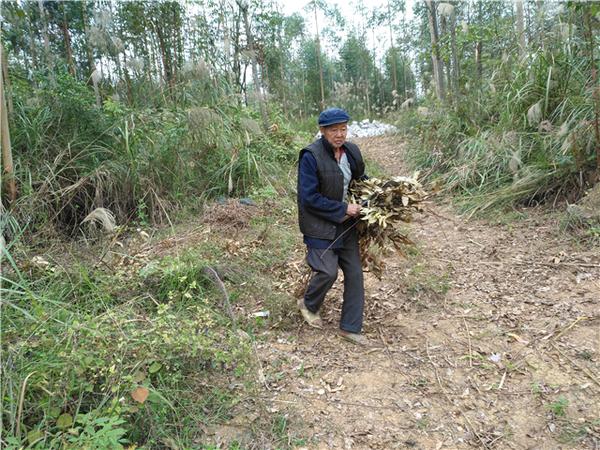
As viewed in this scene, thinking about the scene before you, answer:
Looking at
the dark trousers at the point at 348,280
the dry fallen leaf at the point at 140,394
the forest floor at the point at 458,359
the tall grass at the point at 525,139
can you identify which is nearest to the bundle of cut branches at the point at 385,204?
the dark trousers at the point at 348,280

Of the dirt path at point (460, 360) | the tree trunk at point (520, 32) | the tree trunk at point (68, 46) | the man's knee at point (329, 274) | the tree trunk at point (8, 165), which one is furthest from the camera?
the tree trunk at point (520, 32)

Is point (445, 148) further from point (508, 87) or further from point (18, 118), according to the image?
point (18, 118)

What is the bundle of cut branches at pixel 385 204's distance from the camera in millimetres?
2840

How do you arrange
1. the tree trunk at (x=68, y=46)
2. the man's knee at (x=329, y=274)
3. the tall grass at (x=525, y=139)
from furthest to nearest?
the tree trunk at (x=68, y=46) < the tall grass at (x=525, y=139) < the man's knee at (x=329, y=274)

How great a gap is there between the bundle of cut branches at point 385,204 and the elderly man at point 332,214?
0.27 feet

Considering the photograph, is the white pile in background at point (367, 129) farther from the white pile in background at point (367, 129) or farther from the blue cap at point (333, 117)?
the blue cap at point (333, 117)

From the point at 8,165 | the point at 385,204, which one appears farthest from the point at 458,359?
the point at 8,165

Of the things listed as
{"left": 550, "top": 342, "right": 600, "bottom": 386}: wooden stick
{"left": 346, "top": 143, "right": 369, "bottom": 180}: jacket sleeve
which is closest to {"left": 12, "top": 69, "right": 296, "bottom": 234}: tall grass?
{"left": 346, "top": 143, "right": 369, "bottom": 180}: jacket sleeve

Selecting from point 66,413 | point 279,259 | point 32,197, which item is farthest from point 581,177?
point 32,197

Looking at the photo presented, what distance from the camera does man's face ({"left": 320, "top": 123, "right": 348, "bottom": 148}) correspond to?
111 inches

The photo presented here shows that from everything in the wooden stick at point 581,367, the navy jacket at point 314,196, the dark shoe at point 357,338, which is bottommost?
the wooden stick at point 581,367

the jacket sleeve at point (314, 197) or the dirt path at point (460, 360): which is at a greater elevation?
the jacket sleeve at point (314, 197)

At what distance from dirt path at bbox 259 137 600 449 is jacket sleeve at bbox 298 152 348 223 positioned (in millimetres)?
955

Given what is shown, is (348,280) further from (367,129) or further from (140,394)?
(367,129)
